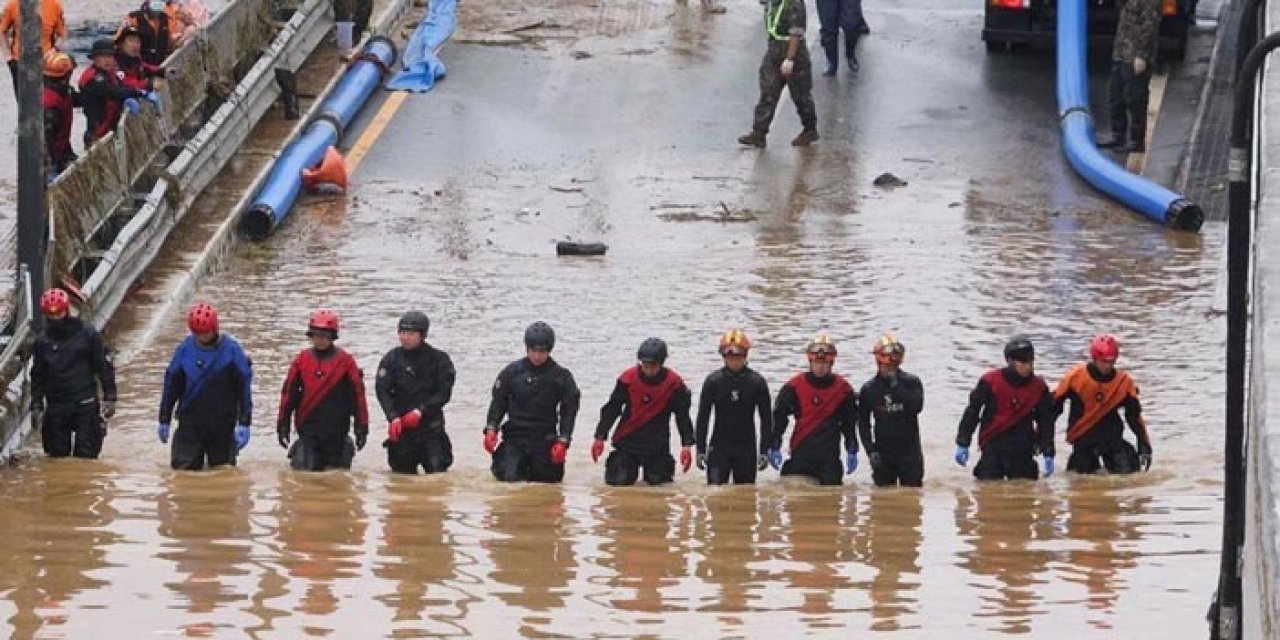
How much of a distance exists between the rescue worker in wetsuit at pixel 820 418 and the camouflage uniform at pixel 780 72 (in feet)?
29.3

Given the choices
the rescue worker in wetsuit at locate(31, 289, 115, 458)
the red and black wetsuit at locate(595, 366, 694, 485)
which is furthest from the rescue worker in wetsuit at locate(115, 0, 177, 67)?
the red and black wetsuit at locate(595, 366, 694, 485)

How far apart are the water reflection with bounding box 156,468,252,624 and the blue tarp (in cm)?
1105

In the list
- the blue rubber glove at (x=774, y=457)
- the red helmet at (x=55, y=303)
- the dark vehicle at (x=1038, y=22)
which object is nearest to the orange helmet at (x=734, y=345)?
the blue rubber glove at (x=774, y=457)

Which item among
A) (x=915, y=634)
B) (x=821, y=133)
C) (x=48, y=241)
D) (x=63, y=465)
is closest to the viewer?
(x=915, y=634)

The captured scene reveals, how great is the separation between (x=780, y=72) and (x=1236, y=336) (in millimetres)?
15970

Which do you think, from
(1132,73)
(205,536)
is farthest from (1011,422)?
(1132,73)

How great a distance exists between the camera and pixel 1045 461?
16234 millimetres

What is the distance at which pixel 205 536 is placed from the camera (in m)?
13.8

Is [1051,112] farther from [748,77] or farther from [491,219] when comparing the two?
[491,219]

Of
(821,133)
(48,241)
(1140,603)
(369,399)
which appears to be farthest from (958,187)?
(1140,603)

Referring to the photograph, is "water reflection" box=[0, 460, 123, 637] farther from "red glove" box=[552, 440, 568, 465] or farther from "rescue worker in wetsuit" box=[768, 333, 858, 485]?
"rescue worker in wetsuit" box=[768, 333, 858, 485]

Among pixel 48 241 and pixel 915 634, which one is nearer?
pixel 915 634

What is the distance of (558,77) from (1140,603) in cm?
1554

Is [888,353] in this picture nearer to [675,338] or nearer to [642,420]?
[642,420]
